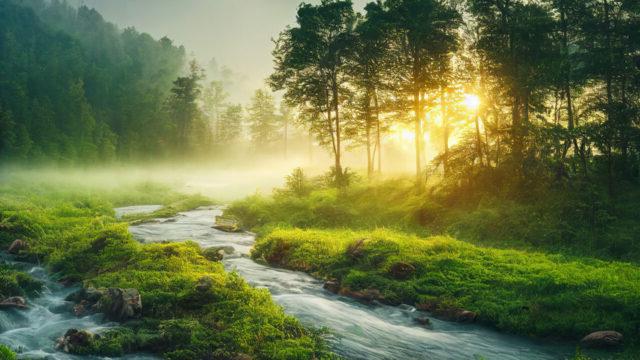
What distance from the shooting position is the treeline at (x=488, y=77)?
2441 cm

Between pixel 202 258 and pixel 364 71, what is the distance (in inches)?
916

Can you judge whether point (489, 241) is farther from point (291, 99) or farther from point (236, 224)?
point (291, 99)

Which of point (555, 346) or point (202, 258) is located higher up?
point (202, 258)

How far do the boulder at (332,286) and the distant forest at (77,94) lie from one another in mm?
53154

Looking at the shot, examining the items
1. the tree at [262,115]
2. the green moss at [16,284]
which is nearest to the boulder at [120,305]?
the green moss at [16,284]

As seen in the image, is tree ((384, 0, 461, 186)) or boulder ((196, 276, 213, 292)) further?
tree ((384, 0, 461, 186))

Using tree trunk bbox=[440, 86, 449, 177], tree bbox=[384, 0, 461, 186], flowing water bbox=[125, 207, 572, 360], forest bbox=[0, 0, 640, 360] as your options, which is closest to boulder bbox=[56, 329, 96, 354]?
forest bbox=[0, 0, 640, 360]

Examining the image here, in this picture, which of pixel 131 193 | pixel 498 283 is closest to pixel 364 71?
pixel 498 283

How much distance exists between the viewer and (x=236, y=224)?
98.9 ft

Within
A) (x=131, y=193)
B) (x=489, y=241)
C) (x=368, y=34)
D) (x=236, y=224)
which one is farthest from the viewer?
(x=131, y=193)

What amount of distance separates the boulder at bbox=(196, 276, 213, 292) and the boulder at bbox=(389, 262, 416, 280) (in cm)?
674

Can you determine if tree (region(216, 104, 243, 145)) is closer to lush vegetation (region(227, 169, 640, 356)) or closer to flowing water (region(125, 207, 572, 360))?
lush vegetation (region(227, 169, 640, 356))

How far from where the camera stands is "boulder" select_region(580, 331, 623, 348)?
10797 mm

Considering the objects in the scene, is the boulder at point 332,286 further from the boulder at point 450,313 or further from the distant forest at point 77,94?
the distant forest at point 77,94
